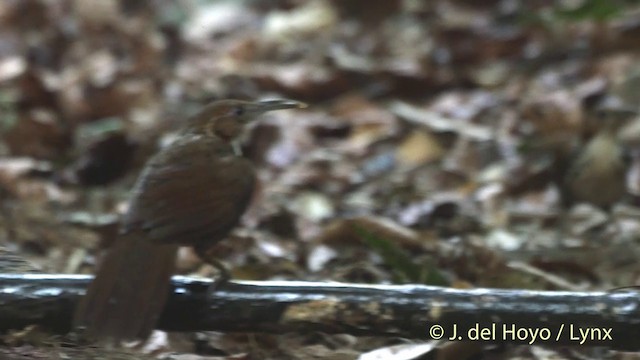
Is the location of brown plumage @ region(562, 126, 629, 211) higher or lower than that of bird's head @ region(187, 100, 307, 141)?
higher

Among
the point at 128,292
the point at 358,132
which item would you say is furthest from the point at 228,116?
the point at 358,132

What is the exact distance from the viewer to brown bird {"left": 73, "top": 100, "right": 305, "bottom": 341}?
268cm

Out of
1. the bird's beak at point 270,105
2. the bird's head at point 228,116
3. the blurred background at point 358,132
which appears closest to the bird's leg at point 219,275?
the blurred background at point 358,132

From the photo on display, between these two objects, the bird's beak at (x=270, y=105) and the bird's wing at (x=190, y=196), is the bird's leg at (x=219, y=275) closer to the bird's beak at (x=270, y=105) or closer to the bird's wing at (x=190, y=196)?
the bird's wing at (x=190, y=196)

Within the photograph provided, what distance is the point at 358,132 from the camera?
6039mm

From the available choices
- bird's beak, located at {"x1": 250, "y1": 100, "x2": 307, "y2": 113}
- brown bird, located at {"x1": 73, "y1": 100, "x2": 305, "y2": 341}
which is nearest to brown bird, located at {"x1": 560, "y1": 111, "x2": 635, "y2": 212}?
bird's beak, located at {"x1": 250, "y1": 100, "x2": 307, "y2": 113}

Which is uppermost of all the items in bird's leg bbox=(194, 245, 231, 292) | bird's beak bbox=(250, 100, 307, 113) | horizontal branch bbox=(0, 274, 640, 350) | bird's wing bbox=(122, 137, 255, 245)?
bird's beak bbox=(250, 100, 307, 113)

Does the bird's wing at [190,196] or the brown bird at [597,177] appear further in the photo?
the brown bird at [597,177]

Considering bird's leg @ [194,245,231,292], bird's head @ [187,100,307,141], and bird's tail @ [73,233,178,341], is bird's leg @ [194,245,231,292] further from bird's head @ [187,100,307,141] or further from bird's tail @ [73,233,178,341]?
bird's head @ [187,100,307,141]

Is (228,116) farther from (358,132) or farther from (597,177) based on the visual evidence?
(358,132)

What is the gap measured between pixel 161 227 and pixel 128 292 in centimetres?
22

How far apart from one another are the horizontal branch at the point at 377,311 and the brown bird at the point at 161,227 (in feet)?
0.27

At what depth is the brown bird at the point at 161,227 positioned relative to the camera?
8.78 feet

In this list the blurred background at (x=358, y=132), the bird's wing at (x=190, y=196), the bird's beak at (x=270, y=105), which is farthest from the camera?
the blurred background at (x=358, y=132)
